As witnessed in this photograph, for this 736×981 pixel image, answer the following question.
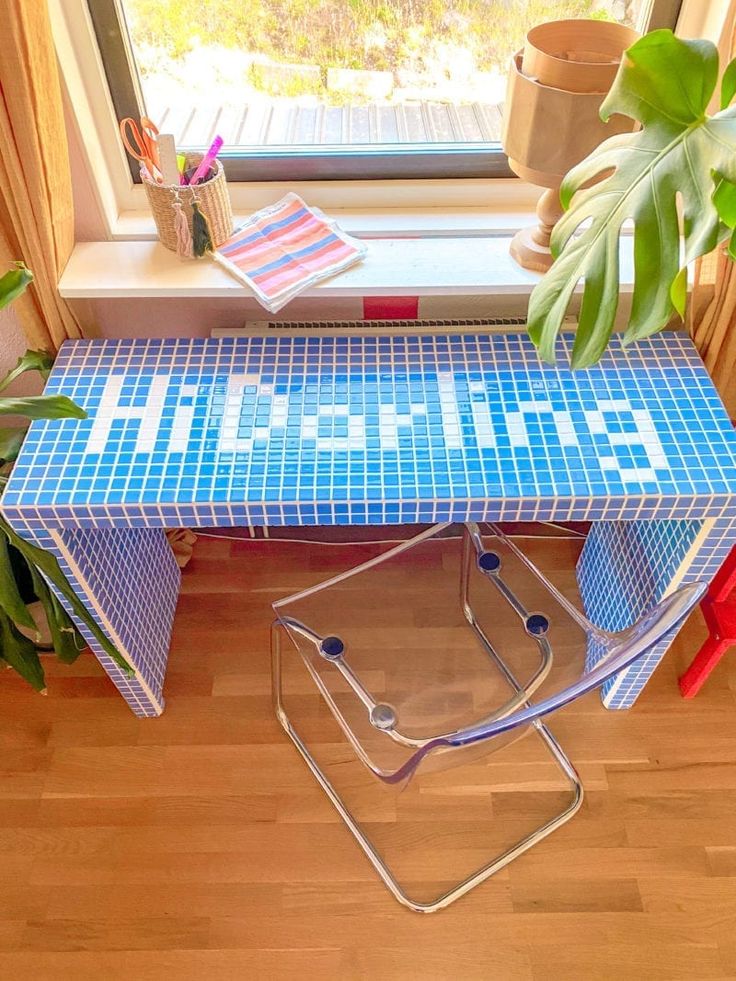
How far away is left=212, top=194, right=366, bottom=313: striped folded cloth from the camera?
1.38m

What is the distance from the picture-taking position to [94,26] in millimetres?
1333

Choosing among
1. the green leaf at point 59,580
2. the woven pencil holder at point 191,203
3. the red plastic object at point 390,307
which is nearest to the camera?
the green leaf at point 59,580

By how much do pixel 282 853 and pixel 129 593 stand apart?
582 mm

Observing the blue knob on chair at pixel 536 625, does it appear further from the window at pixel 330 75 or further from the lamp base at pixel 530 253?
the window at pixel 330 75

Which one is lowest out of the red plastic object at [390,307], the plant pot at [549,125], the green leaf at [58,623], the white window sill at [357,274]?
the green leaf at [58,623]

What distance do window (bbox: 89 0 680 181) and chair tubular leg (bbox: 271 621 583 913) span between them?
0.95m

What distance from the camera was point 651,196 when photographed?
93 centimetres

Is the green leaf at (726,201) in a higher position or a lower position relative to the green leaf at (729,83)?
lower

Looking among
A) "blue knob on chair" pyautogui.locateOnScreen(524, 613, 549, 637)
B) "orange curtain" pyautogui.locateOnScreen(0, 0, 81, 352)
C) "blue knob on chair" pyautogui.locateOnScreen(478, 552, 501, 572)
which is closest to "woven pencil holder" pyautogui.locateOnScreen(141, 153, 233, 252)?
"orange curtain" pyautogui.locateOnScreen(0, 0, 81, 352)

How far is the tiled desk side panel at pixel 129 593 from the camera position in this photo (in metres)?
1.31

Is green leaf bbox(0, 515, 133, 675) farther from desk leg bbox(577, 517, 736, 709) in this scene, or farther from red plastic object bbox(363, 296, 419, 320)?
desk leg bbox(577, 517, 736, 709)

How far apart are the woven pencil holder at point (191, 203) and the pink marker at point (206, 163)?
0.02m

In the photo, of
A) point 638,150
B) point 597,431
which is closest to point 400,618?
point 597,431

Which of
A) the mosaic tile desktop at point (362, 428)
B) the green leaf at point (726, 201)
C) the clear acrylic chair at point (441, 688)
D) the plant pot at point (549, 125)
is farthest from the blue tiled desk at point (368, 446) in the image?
the green leaf at point (726, 201)
